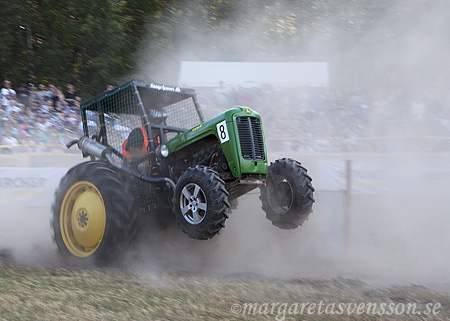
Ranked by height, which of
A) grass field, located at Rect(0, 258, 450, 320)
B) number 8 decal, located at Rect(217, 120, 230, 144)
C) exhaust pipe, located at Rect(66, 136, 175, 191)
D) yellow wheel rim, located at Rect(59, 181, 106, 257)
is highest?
number 8 decal, located at Rect(217, 120, 230, 144)

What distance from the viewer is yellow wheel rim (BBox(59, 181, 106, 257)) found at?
5695 millimetres

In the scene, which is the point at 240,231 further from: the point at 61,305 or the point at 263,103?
the point at 263,103

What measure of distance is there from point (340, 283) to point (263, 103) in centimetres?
600

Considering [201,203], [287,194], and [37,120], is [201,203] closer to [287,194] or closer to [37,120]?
[287,194]

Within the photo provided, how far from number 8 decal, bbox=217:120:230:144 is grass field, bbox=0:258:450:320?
4.08 ft

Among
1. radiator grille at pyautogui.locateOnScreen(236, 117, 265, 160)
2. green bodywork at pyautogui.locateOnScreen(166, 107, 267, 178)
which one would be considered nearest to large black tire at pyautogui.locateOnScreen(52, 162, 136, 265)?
green bodywork at pyautogui.locateOnScreen(166, 107, 267, 178)

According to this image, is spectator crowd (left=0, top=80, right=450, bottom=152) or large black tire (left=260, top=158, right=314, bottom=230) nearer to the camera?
large black tire (left=260, top=158, right=314, bottom=230)

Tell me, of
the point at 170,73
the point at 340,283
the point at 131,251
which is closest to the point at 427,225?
the point at 340,283

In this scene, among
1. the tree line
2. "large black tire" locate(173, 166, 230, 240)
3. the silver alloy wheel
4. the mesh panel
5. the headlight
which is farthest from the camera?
the tree line

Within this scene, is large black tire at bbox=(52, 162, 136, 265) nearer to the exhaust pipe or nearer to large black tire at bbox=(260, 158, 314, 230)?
the exhaust pipe

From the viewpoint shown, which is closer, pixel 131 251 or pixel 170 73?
pixel 131 251

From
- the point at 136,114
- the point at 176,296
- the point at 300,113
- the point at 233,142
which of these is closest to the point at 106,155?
the point at 136,114

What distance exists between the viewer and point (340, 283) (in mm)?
5125

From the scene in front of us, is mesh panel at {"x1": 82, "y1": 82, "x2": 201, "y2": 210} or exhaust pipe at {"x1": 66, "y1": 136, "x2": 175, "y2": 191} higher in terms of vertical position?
mesh panel at {"x1": 82, "y1": 82, "x2": 201, "y2": 210}
